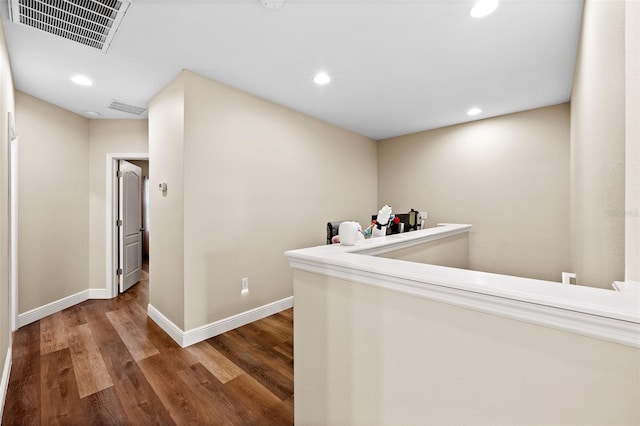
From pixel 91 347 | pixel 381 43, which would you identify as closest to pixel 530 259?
pixel 381 43

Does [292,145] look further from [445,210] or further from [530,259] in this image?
[530,259]

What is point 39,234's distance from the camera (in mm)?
3135

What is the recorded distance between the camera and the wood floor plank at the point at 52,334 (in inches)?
96.1

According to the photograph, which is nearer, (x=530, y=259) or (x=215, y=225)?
(x=215, y=225)

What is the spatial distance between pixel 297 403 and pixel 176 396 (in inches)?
36.7

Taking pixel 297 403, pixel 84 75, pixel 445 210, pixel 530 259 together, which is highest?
pixel 84 75

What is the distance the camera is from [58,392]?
1856mm

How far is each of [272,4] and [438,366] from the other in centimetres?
208

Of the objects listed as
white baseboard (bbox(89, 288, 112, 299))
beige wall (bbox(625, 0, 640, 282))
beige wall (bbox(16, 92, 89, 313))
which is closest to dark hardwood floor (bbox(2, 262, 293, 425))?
beige wall (bbox(16, 92, 89, 313))

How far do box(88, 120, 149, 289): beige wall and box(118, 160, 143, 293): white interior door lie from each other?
22 centimetres

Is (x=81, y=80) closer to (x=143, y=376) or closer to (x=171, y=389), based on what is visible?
(x=143, y=376)

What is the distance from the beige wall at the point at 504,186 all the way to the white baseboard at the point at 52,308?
4953 mm

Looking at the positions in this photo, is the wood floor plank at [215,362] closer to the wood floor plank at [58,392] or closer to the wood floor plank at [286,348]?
the wood floor plank at [286,348]

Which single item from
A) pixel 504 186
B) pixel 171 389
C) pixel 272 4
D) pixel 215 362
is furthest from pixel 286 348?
pixel 504 186
